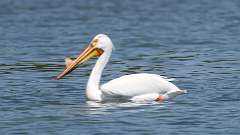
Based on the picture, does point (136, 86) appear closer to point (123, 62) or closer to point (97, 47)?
point (97, 47)

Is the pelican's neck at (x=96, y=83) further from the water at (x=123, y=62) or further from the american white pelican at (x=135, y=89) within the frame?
the water at (x=123, y=62)

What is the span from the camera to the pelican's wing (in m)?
12.9

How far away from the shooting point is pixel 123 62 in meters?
17.4

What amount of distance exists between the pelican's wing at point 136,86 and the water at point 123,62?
7.0 inches

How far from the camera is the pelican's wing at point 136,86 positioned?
12.9 meters

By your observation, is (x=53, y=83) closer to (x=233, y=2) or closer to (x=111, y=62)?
(x=111, y=62)

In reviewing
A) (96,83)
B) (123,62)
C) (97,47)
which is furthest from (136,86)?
(123,62)

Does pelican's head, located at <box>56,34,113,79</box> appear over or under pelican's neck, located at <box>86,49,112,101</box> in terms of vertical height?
over

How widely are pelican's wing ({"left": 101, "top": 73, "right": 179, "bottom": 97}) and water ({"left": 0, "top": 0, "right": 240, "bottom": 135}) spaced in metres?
0.18

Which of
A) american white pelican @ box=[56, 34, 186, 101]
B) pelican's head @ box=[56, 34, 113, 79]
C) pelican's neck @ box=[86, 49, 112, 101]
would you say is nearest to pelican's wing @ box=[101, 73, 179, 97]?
american white pelican @ box=[56, 34, 186, 101]

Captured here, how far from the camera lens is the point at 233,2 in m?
30.1

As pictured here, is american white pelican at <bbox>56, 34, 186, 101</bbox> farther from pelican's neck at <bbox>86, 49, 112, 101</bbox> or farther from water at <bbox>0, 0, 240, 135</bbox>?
water at <bbox>0, 0, 240, 135</bbox>

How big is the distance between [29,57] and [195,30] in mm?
5979

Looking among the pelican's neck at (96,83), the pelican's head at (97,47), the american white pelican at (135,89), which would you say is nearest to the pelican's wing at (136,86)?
the american white pelican at (135,89)
